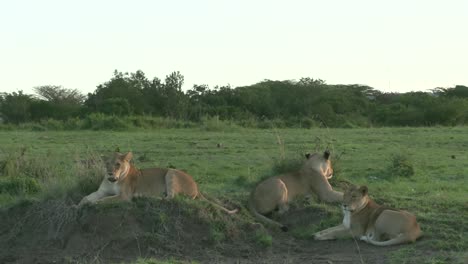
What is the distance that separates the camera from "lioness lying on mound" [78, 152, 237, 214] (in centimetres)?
909

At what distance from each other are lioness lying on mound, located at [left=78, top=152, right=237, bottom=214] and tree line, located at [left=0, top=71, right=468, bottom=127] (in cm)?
2693

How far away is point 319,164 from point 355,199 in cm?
194

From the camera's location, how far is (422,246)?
8094 mm

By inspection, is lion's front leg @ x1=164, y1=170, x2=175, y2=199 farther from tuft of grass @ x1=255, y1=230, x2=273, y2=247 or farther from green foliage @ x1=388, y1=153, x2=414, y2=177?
green foliage @ x1=388, y1=153, x2=414, y2=177

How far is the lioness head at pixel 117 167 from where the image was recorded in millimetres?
8984

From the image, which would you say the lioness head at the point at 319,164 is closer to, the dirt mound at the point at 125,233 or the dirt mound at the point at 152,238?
the dirt mound at the point at 152,238

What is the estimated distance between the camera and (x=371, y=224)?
8695mm

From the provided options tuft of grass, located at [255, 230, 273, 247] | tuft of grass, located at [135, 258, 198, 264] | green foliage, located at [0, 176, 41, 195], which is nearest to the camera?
tuft of grass, located at [135, 258, 198, 264]

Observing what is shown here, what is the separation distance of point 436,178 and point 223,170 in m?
4.22

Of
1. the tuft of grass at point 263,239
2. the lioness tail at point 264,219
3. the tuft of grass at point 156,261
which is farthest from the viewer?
the lioness tail at point 264,219

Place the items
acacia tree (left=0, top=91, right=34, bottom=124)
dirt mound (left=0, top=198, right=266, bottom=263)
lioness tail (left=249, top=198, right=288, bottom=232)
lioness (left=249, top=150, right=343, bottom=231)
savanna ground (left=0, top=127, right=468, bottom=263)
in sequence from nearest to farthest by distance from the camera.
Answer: savanna ground (left=0, top=127, right=468, bottom=263), dirt mound (left=0, top=198, right=266, bottom=263), lioness tail (left=249, top=198, right=288, bottom=232), lioness (left=249, top=150, right=343, bottom=231), acacia tree (left=0, top=91, right=34, bottom=124)

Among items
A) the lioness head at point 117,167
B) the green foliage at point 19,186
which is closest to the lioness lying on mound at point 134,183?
the lioness head at point 117,167

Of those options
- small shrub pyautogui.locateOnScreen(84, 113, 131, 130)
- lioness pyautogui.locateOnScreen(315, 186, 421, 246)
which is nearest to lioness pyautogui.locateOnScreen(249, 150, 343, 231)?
lioness pyautogui.locateOnScreen(315, 186, 421, 246)

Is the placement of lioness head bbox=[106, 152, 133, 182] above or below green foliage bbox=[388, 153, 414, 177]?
above
